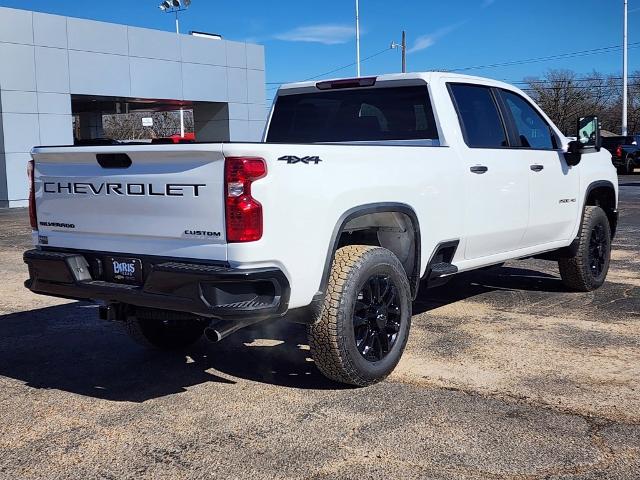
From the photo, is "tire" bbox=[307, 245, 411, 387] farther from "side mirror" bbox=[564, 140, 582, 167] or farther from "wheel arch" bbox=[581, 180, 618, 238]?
"wheel arch" bbox=[581, 180, 618, 238]

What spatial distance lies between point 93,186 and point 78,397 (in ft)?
4.34

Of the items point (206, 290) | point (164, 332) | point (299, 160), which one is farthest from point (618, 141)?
point (206, 290)

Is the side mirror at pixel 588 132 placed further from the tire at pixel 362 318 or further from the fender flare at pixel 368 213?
the tire at pixel 362 318

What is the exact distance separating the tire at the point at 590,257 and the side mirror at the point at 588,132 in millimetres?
756

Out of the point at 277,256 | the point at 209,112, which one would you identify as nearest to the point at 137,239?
the point at 277,256

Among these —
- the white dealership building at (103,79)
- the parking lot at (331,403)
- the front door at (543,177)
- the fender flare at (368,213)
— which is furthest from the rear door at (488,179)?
the white dealership building at (103,79)

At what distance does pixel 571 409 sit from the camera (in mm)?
4344

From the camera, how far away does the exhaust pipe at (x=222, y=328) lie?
13.8ft

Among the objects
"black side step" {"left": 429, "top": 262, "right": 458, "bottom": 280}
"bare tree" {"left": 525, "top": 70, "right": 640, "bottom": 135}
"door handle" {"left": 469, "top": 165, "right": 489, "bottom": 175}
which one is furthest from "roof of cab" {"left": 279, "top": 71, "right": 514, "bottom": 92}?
"bare tree" {"left": 525, "top": 70, "right": 640, "bottom": 135}

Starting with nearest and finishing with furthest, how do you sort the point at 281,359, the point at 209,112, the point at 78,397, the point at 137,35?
the point at 78,397 → the point at 281,359 → the point at 137,35 → the point at 209,112

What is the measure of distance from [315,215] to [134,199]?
1.03 meters

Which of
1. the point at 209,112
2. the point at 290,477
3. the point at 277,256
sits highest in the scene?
the point at 209,112

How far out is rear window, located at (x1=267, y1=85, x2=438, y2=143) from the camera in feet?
19.6

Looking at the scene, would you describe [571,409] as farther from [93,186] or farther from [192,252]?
[93,186]
